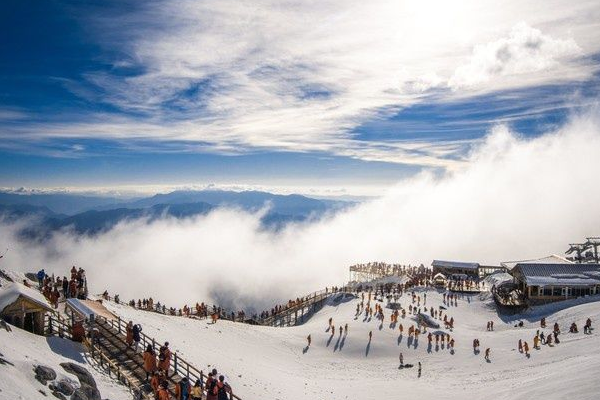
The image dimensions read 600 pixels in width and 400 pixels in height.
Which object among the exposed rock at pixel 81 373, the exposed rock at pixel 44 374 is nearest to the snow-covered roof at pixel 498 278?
the exposed rock at pixel 81 373

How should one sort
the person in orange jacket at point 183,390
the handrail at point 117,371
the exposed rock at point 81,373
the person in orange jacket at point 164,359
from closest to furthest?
the person in orange jacket at point 183,390 → the exposed rock at point 81,373 → the handrail at point 117,371 → the person in orange jacket at point 164,359

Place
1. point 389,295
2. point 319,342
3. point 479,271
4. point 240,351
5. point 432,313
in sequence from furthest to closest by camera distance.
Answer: point 479,271 < point 389,295 < point 432,313 < point 319,342 < point 240,351

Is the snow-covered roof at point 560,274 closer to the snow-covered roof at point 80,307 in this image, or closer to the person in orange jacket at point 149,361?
the person in orange jacket at point 149,361

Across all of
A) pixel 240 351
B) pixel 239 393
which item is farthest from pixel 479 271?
pixel 239 393

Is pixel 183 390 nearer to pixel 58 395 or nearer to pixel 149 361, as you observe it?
pixel 149 361

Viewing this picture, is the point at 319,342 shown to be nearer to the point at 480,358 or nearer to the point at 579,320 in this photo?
the point at 480,358

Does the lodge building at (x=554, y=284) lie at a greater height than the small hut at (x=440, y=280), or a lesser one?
greater
